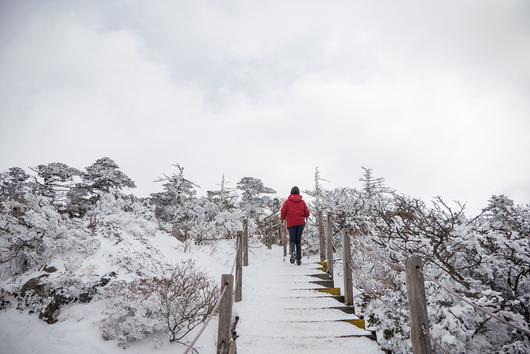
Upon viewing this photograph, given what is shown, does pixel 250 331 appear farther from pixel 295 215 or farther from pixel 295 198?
pixel 295 198

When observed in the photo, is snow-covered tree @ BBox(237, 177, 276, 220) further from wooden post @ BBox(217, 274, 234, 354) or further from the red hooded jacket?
wooden post @ BBox(217, 274, 234, 354)

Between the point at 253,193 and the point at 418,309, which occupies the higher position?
the point at 253,193

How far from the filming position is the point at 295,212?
8008 mm

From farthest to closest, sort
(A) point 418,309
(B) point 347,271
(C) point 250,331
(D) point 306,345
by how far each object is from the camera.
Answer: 1. (B) point 347,271
2. (C) point 250,331
3. (D) point 306,345
4. (A) point 418,309

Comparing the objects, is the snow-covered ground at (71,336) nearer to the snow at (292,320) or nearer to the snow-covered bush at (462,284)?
the snow at (292,320)

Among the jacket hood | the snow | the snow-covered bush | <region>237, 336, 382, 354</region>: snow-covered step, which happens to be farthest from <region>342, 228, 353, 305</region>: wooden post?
the jacket hood

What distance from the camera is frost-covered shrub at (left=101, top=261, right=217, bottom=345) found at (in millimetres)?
4652

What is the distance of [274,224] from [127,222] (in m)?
6.63

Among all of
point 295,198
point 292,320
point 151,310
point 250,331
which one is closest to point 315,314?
point 292,320

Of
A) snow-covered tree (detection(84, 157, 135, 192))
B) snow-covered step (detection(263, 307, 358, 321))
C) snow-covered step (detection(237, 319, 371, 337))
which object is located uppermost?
snow-covered tree (detection(84, 157, 135, 192))

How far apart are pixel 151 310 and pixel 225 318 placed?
6.53ft

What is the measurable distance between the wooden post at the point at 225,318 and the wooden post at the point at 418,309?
7.14 feet

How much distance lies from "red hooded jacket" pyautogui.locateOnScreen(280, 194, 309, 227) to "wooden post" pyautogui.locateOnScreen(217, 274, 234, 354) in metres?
4.49

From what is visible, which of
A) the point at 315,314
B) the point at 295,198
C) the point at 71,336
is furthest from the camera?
the point at 295,198
